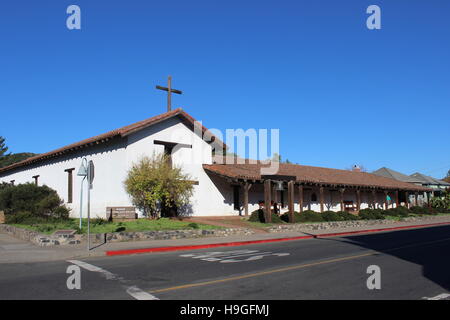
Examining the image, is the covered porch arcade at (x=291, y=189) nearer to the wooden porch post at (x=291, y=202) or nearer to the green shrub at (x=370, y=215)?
the wooden porch post at (x=291, y=202)

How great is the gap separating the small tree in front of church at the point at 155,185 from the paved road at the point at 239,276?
8382 millimetres

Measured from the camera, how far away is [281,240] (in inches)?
720

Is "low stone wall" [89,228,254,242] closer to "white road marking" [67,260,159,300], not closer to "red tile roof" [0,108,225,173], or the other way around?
"white road marking" [67,260,159,300]

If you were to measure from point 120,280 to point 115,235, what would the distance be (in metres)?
7.82

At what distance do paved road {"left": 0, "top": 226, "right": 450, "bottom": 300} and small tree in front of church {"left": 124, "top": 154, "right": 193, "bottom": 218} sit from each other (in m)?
8.38

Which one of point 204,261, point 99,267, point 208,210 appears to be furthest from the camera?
point 208,210

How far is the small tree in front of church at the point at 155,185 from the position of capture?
2091 cm

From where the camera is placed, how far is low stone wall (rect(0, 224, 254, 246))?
572 inches

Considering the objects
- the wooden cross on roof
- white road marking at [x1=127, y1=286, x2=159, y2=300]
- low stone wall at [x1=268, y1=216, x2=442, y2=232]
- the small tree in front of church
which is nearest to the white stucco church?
the small tree in front of church

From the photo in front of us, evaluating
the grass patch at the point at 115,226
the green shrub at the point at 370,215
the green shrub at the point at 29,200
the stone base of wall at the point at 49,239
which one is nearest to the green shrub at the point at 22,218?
the green shrub at the point at 29,200

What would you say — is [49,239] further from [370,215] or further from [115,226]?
[370,215]

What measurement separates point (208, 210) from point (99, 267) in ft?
51.5
